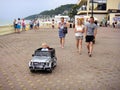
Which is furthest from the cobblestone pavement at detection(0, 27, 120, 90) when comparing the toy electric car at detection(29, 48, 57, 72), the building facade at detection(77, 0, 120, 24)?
the building facade at detection(77, 0, 120, 24)

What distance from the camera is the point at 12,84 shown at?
27.5ft

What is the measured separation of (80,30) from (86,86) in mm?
6318

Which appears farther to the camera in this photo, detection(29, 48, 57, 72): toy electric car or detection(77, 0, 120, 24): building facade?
detection(77, 0, 120, 24): building facade

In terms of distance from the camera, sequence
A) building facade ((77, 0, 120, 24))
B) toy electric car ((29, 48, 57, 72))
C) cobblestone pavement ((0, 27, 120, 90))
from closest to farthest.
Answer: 1. cobblestone pavement ((0, 27, 120, 90))
2. toy electric car ((29, 48, 57, 72))
3. building facade ((77, 0, 120, 24))

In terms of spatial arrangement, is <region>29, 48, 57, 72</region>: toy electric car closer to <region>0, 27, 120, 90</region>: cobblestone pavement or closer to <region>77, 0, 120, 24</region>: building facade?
<region>0, 27, 120, 90</region>: cobblestone pavement

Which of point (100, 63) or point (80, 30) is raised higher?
point (80, 30)

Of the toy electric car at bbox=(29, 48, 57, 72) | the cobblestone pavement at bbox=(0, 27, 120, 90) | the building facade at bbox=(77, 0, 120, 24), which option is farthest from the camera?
the building facade at bbox=(77, 0, 120, 24)

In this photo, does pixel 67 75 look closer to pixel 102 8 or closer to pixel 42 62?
pixel 42 62

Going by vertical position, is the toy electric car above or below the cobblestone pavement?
above

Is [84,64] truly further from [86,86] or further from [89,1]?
[89,1]

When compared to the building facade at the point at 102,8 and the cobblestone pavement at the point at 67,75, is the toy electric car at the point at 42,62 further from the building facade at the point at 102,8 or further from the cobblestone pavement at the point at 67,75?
the building facade at the point at 102,8

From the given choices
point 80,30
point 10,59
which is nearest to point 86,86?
point 10,59

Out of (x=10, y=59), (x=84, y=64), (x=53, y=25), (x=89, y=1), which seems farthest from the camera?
(x=89, y=1)

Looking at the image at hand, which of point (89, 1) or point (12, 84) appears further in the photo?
point (89, 1)
